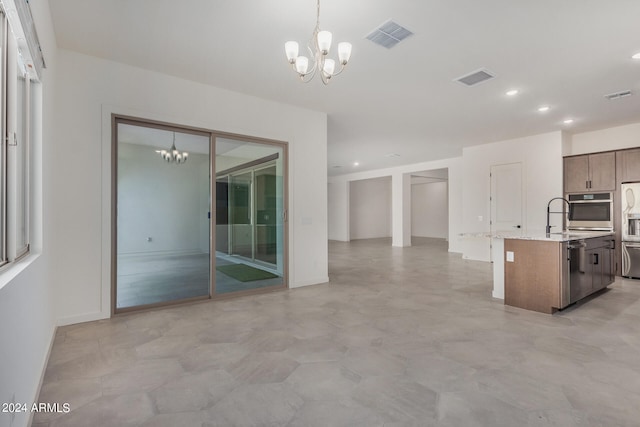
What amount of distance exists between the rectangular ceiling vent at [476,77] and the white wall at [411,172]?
5387 millimetres

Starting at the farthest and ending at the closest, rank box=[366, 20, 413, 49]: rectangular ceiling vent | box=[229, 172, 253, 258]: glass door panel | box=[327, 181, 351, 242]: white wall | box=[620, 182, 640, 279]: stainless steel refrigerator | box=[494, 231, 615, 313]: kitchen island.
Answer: box=[327, 181, 351, 242]: white wall
box=[620, 182, 640, 279]: stainless steel refrigerator
box=[229, 172, 253, 258]: glass door panel
box=[494, 231, 615, 313]: kitchen island
box=[366, 20, 413, 49]: rectangular ceiling vent

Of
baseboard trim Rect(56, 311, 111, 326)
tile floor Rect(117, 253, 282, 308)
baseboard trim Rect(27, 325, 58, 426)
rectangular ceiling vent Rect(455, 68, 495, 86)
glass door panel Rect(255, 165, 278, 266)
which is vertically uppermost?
rectangular ceiling vent Rect(455, 68, 495, 86)

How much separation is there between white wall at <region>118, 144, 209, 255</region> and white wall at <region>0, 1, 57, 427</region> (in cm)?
74

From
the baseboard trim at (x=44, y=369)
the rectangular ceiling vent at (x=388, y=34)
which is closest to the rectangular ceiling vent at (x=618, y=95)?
the rectangular ceiling vent at (x=388, y=34)

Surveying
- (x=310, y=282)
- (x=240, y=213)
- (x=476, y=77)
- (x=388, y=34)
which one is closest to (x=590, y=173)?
(x=476, y=77)

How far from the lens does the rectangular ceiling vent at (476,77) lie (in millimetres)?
4035

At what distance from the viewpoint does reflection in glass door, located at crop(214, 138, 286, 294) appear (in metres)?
4.66

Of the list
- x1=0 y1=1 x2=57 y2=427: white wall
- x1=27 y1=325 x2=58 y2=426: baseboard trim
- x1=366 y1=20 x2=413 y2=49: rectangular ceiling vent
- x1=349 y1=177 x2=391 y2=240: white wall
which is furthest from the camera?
x1=349 y1=177 x2=391 y2=240: white wall

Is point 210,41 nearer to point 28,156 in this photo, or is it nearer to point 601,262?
point 28,156

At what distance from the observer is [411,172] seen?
37.1 ft

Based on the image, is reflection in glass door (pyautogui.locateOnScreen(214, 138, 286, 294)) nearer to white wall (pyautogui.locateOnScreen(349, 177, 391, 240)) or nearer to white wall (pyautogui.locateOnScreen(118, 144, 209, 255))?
white wall (pyautogui.locateOnScreen(118, 144, 209, 255))

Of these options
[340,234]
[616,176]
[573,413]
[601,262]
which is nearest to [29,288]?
[573,413]

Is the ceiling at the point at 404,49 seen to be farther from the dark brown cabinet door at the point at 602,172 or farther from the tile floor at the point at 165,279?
the tile floor at the point at 165,279

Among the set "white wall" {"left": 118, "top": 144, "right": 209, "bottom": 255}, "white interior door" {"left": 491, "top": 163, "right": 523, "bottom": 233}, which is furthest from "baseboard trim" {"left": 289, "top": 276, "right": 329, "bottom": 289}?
"white interior door" {"left": 491, "top": 163, "right": 523, "bottom": 233}
